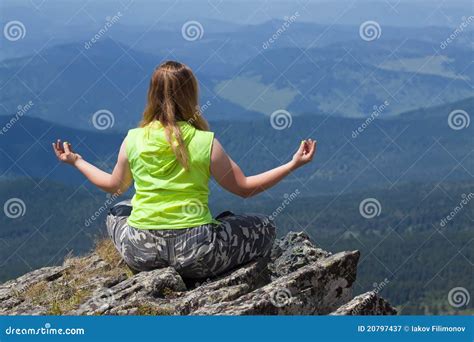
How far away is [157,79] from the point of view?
29.2 feet

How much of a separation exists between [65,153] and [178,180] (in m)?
1.39

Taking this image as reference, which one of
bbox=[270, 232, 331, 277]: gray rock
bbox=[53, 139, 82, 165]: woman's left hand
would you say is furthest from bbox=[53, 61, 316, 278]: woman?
bbox=[270, 232, 331, 277]: gray rock

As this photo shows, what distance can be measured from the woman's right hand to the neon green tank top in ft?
2.65

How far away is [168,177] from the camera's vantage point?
356 inches

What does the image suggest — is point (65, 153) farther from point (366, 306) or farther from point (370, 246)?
point (370, 246)

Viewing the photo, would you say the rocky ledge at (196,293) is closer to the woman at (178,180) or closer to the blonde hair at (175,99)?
the woman at (178,180)

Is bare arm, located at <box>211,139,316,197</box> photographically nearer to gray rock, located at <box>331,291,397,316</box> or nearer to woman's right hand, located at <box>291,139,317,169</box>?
woman's right hand, located at <box>291,139,317,169</box>

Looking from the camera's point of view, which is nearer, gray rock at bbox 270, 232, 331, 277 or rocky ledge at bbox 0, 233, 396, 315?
rocky ledge at bbox 0, 233, 396, 315

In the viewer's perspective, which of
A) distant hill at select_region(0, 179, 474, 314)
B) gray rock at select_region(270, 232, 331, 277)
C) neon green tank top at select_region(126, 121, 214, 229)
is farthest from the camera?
distant hill at select_region(0, 179, 474, 314)

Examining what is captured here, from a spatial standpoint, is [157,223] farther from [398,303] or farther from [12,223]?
[12,223]

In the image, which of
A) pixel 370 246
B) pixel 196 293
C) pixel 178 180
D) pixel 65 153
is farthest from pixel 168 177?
pixel 370 246


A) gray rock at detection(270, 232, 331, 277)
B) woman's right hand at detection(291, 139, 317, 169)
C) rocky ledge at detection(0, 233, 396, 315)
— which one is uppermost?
woman's right hand at detection(291, 139, 317, 169)

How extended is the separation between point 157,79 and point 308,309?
8.52 ft

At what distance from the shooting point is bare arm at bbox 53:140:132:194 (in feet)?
30.5
